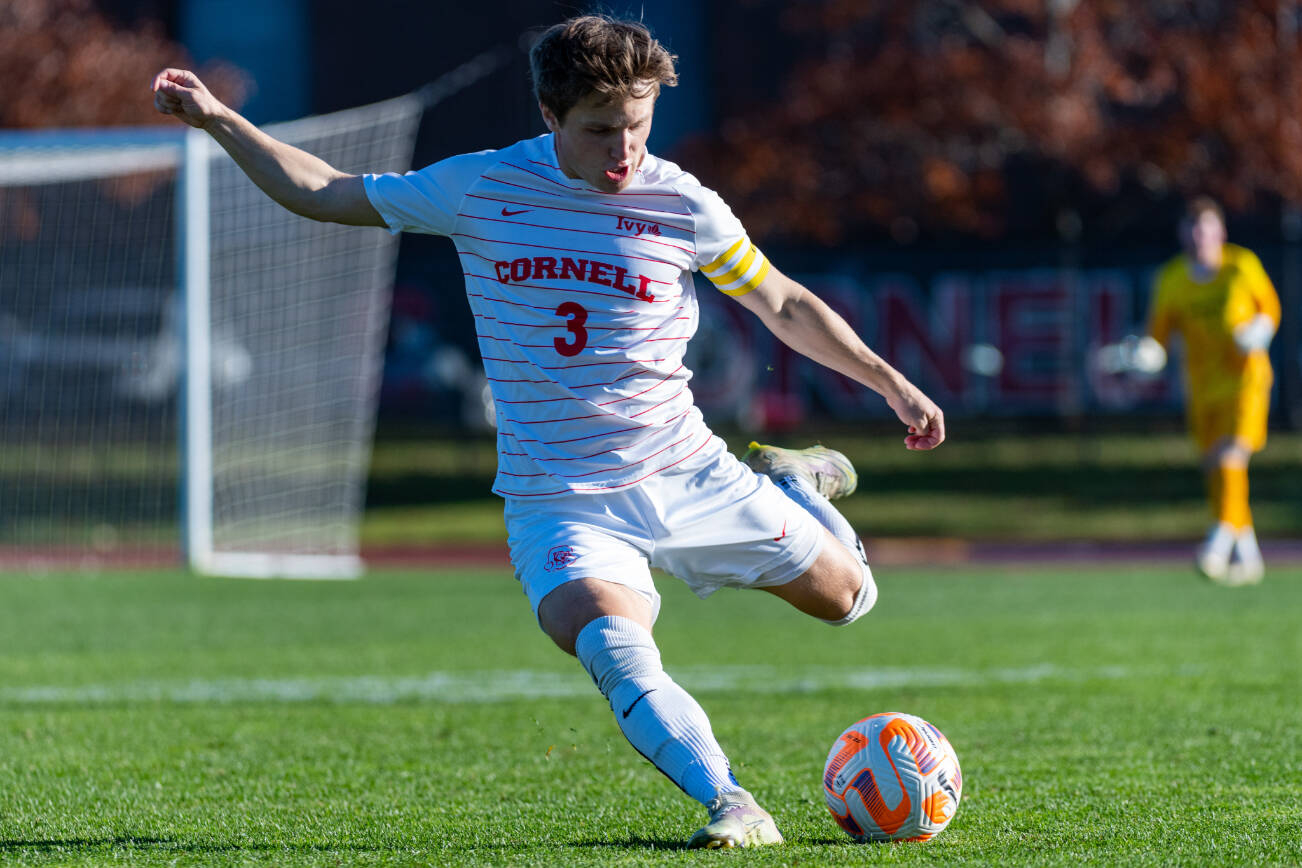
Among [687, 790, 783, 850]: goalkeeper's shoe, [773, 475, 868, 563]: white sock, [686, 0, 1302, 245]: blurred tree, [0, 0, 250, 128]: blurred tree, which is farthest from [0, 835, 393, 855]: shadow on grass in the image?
[0, 0, 250, 128]: blurred tree

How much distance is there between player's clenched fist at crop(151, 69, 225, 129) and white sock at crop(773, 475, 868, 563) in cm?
200

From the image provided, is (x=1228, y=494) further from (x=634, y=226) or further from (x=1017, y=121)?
(x=634, y=226)

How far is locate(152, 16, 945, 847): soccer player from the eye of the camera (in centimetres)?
434

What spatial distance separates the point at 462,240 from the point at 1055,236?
18265mm

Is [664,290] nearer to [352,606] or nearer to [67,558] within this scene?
[352,606]

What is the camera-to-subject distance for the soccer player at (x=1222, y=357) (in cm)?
1320

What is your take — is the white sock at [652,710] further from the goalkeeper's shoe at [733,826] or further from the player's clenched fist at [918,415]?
the player's clenched fist at [918,415]

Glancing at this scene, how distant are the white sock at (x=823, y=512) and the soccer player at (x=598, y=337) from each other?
0.39 meters

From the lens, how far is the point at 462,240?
4.61m

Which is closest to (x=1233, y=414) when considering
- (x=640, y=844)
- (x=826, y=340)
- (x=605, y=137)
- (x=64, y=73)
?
(x=826, y=340)

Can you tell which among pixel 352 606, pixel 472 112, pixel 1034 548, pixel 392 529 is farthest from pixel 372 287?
pixel 472 112

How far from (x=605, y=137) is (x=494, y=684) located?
446cm

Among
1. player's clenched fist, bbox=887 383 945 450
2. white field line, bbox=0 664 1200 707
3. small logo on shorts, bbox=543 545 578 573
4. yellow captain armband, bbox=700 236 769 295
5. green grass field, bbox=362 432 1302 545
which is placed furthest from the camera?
green grass field, bbox=362 432 1302 545

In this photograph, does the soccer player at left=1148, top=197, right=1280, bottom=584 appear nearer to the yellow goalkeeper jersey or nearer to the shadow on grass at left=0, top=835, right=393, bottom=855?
the yellow goalkeeper jersey
